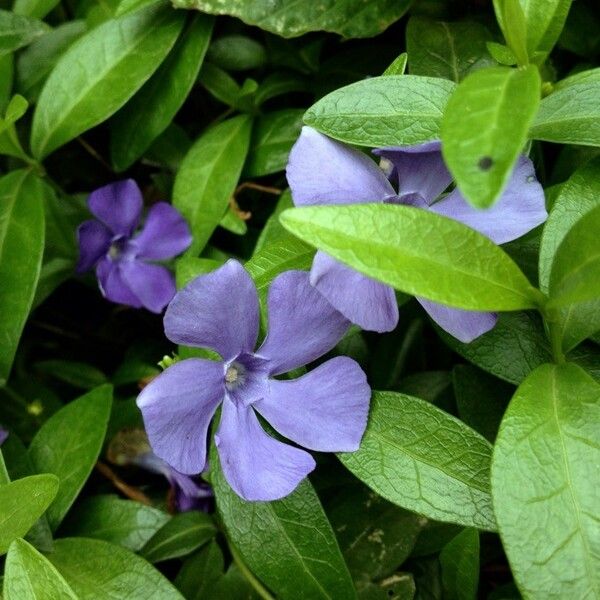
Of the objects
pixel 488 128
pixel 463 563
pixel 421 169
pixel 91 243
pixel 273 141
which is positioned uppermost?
pixel 488 128

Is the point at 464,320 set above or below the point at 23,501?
above

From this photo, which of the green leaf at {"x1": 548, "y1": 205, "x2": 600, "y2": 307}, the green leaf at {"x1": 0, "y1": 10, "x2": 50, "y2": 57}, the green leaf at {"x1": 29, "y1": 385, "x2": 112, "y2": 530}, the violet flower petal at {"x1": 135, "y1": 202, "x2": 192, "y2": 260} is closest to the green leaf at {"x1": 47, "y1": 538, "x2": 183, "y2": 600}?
the green leaf at {"x1": 29, "y1": 385, "x2": 112, "y2": 530}

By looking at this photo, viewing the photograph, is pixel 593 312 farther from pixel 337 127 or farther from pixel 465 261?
pixel 337 127

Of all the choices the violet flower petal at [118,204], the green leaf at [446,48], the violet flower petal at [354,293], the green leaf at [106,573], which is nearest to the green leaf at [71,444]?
the green leaf at [106,573]

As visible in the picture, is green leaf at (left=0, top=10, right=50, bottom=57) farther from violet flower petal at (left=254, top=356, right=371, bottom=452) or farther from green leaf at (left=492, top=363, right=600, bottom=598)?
green leaf at (left=492, top=363, right=600, bottom=598)

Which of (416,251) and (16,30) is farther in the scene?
(16,30)

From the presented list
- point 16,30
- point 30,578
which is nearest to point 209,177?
point 16,30

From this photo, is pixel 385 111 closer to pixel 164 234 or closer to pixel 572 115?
pixel 572 115
